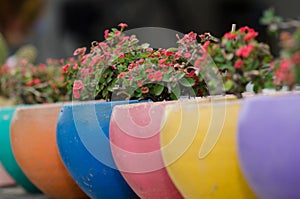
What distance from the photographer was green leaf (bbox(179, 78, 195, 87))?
2.54 meters

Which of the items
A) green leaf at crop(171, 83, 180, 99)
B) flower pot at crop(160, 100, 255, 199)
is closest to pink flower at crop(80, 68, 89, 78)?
green leaf at crop(171, 83, 180, 99)

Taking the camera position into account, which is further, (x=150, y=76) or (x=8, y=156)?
(x=8, y=156)

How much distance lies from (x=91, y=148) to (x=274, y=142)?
3.49 ft

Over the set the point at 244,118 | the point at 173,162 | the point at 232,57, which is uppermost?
the point at 232,57

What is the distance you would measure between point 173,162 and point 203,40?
55 cm

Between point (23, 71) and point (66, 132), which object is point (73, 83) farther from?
point (23, 71)

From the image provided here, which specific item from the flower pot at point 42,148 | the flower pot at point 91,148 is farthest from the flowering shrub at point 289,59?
the flower pot at point 42,148

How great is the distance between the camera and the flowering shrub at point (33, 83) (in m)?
3.87

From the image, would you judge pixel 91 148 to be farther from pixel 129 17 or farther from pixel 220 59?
pixel 129 17

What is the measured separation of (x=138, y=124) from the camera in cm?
239

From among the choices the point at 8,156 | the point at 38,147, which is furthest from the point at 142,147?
the point at 8,156

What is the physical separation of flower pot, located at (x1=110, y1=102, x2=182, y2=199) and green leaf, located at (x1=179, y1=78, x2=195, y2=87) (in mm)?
212

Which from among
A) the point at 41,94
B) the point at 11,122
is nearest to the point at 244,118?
the point at 11,122

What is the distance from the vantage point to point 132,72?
2.64 meters
